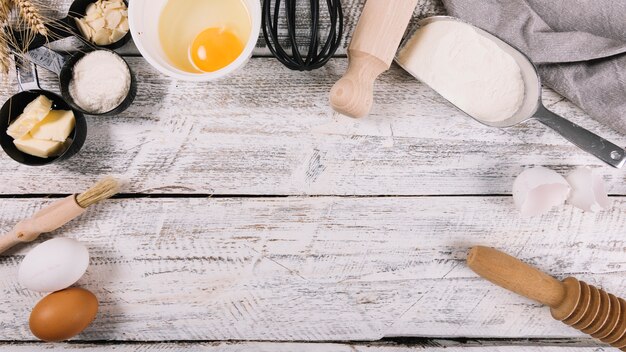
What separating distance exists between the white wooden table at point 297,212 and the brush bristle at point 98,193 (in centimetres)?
3

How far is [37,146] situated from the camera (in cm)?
77

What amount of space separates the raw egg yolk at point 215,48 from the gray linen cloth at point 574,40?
31 cm

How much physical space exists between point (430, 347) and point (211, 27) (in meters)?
0.57

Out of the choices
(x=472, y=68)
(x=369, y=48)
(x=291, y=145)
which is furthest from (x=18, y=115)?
(x=472, y=68)

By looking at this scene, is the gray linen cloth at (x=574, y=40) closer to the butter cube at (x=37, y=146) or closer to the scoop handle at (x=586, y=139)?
the scoop handle at (x=586, y=139)

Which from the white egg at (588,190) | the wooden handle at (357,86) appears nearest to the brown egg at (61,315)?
the wooden handle at (357,86)

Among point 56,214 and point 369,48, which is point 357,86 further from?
point 56,214

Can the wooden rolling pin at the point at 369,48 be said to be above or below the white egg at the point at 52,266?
above

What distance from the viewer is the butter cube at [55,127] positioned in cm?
77

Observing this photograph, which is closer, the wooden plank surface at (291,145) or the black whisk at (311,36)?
the black whisk at (311,36)

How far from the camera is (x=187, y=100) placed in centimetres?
83

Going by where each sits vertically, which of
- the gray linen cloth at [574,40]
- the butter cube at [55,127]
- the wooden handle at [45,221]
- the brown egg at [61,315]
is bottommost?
the brown egg at [61,315]

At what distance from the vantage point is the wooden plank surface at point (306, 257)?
32.8 inches

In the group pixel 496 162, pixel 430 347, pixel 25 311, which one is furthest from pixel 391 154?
pixel 25 311
